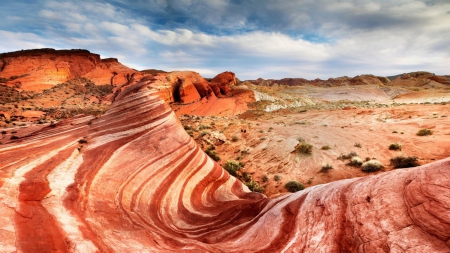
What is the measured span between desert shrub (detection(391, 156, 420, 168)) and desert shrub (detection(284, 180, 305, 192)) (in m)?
5.50

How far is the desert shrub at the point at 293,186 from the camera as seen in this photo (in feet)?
39.1

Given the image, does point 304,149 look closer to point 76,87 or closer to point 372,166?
point 372,166

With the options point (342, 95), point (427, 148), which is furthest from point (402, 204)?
point (342, 95)

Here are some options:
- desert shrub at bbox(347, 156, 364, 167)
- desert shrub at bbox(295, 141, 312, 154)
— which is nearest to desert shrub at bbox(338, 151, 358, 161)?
desert shrub at bbox(347, 156, 364, 167)

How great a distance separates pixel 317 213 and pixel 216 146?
1599 centimetres

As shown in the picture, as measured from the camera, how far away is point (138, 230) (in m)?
4.89

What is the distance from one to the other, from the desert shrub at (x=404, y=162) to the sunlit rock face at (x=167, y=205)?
362 inches

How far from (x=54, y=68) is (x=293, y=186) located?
271ft

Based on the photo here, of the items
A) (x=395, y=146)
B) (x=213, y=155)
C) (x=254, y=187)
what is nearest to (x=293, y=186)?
(x=254, y=187)

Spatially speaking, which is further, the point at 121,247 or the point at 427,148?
the point at 427,148

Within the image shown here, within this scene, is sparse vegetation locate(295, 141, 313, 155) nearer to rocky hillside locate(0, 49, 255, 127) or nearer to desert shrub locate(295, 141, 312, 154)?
desert shrub locate(295, 141, 312, 154)

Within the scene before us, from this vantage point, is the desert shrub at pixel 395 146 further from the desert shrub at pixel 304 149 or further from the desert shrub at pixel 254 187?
the desert shrub at pixel 254 187

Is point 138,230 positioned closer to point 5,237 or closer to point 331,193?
point 5,237

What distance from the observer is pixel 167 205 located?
6852 millimetres
